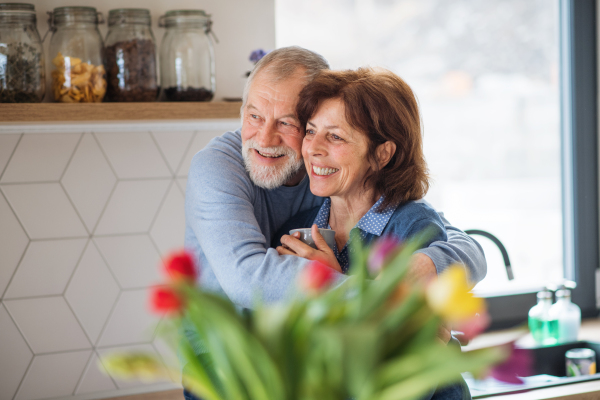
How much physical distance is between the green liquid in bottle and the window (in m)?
0.25

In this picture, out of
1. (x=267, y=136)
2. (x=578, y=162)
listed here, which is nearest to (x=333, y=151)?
(x=267, y=136)

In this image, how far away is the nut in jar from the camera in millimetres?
1548

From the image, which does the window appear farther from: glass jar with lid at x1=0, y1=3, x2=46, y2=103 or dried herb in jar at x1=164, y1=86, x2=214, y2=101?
glass jar with lid at x1=0, y1=3, x2=46, y2=103

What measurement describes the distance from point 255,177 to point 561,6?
1818mm

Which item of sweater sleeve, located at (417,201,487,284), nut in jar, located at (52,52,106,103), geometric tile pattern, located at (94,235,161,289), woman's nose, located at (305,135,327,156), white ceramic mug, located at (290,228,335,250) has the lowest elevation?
geometric tile pattern, located at (94,235,161,289)

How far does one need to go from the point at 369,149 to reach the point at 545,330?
1309 millimetres

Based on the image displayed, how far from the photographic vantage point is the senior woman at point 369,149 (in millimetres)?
1241

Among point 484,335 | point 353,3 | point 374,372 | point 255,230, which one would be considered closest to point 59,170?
point 255,230

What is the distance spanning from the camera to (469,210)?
2.47 m

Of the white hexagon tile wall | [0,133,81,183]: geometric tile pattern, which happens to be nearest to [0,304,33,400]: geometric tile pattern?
the white hexagon tile wall

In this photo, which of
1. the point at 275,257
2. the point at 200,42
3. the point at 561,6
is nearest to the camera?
the point at 275,257

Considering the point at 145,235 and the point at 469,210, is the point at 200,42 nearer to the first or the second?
the point at 145,235

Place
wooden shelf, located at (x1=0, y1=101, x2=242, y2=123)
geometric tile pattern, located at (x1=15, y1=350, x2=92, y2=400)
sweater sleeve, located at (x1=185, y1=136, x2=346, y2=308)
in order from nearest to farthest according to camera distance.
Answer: sweater sleeve, located at (x1=185, y1=136, x2=346, y2=308), wooden shelf, located at (x1=0, y1=101, x2=242, y2=123), geometric tile pattern, located at (x1=15, y1=350, x2=92, y2=400)

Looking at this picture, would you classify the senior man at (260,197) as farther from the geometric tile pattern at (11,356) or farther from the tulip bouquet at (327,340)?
the geometric tile pattern at (11,356)
